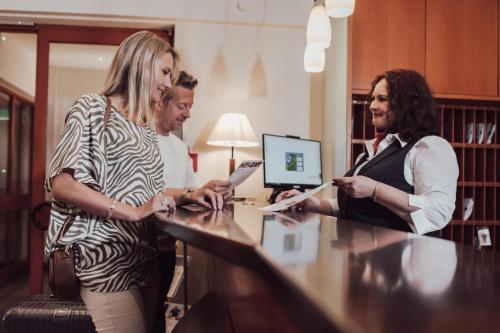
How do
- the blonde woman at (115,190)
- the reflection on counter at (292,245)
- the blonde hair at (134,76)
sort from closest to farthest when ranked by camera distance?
the reflection on counter at (292,245) → the blonde woman at (115,190) → the blonde hair at (134,76)

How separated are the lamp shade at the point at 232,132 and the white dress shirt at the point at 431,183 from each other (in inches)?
59.2

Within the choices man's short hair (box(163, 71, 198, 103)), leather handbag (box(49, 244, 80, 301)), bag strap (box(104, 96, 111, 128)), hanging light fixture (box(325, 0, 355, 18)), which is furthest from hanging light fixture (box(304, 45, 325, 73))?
leather handbag (box(49, 244, 80, 301))

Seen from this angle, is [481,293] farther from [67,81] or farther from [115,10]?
[67,81]

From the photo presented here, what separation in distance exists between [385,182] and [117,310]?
3.56ft

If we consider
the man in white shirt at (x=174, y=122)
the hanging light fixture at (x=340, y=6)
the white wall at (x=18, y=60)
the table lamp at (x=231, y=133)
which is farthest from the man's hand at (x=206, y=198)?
the white wall at (x=18, y=60)

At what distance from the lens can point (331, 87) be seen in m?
3.30

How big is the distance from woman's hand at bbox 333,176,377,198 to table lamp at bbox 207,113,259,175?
60.2 inches

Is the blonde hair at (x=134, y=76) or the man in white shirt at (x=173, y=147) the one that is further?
the man in white shirt at (x=173, y=147)

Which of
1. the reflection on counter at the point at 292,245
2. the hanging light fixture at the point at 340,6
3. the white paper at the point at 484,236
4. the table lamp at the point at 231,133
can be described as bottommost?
the white paper at the point at 484,236

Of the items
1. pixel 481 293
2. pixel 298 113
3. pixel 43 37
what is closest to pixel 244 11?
pixel 298 113

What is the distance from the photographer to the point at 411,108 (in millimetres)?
1769

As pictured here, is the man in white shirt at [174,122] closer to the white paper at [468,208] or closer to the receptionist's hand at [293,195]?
the receptionist's hand at [293,195]

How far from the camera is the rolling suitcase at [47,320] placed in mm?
1655

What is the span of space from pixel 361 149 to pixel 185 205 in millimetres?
2012
